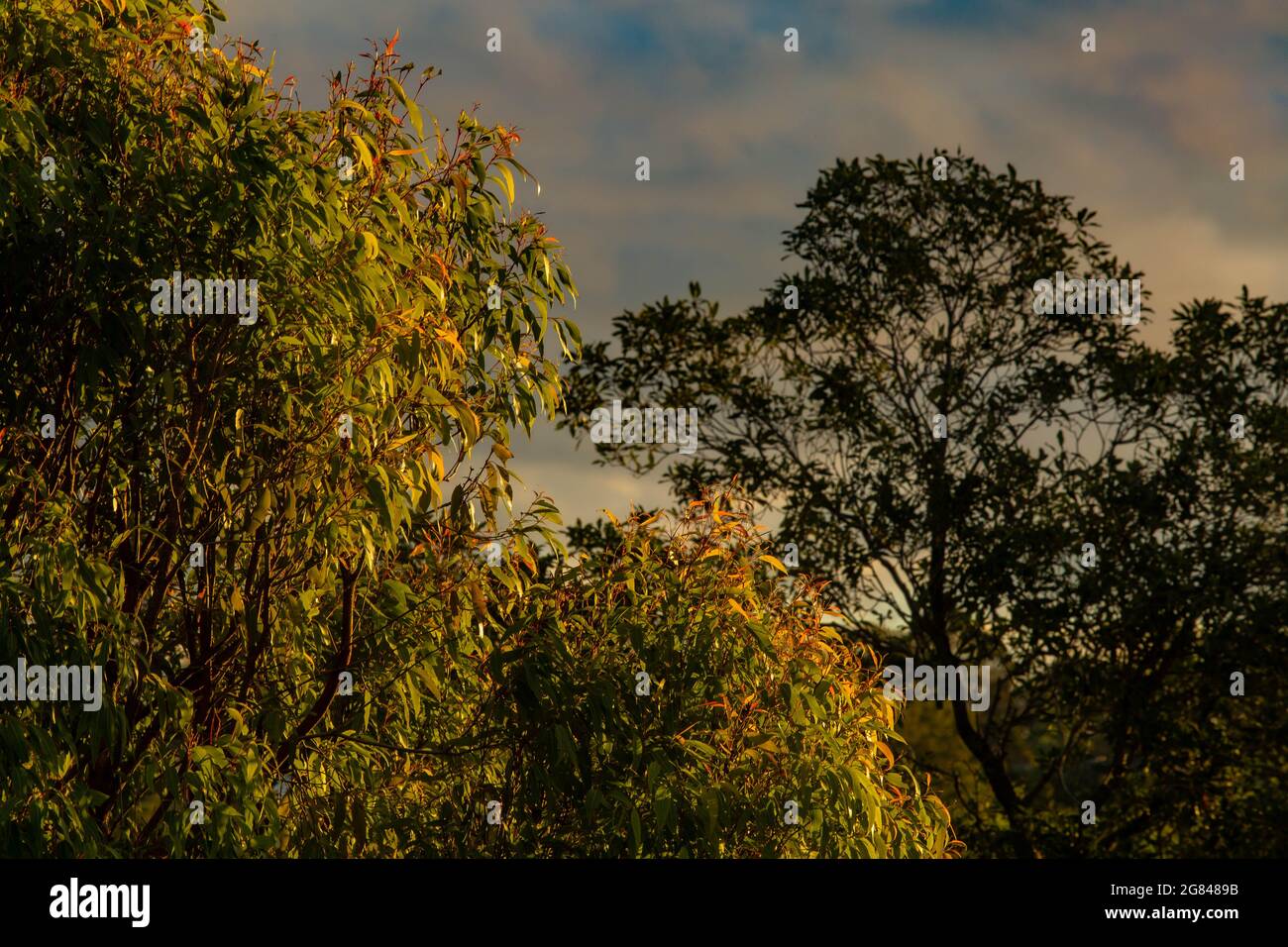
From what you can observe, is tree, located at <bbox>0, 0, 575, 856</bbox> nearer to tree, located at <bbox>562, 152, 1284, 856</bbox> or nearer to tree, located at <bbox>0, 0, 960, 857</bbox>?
tree, located at <bbox>0, 0, 960, 857</bbox>

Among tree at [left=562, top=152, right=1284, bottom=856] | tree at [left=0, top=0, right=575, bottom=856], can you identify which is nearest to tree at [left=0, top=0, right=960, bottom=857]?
tree at [left=0, top=0, right=575, bottom=856]

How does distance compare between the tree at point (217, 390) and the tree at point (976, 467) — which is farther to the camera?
the tree at point (976, 467)

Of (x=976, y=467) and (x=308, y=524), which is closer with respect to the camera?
(x=308, y=524)

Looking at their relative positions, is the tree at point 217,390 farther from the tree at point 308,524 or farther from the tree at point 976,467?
the tree at point 976,467

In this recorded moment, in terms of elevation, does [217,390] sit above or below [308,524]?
above

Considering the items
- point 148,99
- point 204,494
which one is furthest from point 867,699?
point 148,99

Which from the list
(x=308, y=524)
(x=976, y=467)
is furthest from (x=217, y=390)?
(x=976, y=467)

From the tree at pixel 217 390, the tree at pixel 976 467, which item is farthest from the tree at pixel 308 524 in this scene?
the tree at pixel 976 467

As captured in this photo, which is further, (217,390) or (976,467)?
(976,467)

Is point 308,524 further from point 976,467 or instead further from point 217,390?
point 976,467

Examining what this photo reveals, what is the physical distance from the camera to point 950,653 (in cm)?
1163

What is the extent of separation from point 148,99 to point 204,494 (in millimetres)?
1478

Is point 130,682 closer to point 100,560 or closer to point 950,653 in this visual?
point 100,560
